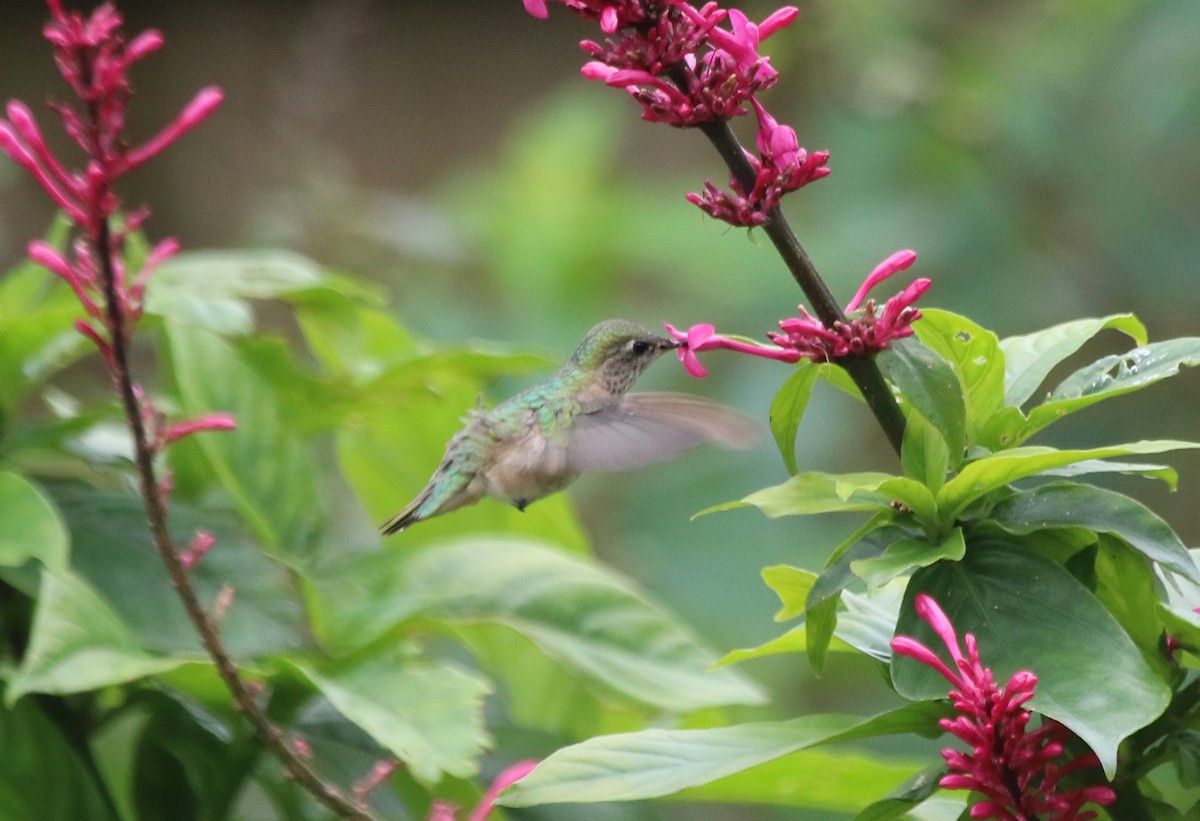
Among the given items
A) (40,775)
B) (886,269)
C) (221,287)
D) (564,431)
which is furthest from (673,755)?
(221,287)

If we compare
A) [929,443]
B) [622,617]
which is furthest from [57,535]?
[929,443]

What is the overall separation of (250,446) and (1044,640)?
2.91ft

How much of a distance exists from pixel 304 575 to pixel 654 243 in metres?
1.80

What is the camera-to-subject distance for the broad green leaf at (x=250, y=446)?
1.38 meters

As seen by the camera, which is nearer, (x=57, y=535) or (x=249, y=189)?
(x=57, y=535)

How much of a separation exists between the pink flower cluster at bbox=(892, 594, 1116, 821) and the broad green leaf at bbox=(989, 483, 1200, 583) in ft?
0.31

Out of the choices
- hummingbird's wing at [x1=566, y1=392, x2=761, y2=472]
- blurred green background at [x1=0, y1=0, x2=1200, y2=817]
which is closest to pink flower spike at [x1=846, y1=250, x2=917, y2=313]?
hummingbird's wing at [x1=566, y1=392, x2=761, y2=472]

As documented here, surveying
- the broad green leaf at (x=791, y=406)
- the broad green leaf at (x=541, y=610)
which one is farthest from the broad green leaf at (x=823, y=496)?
the broad green leaf at (x=541, y=610)

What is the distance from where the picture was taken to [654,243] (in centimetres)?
305

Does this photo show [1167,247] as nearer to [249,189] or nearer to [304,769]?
[304,769]

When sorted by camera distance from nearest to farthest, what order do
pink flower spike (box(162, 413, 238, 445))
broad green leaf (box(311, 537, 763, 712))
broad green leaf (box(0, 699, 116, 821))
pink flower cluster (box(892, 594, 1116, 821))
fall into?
pink flower cluster (box(892, 594, 1116, 821)) < pink flower spike (box(162, 413, 238, 445)) < broad green leaf (box(0, 699, 116, 821)) < broad green leaf (box(311, 537, 763, 712))

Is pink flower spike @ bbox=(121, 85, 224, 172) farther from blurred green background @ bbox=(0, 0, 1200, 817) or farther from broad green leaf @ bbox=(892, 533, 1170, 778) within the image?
blurred green background @ bbox=(0, 0, 1200, 817)

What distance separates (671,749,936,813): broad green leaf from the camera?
1.09 meters

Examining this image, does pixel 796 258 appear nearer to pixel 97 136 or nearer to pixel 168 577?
pixel 97 136
